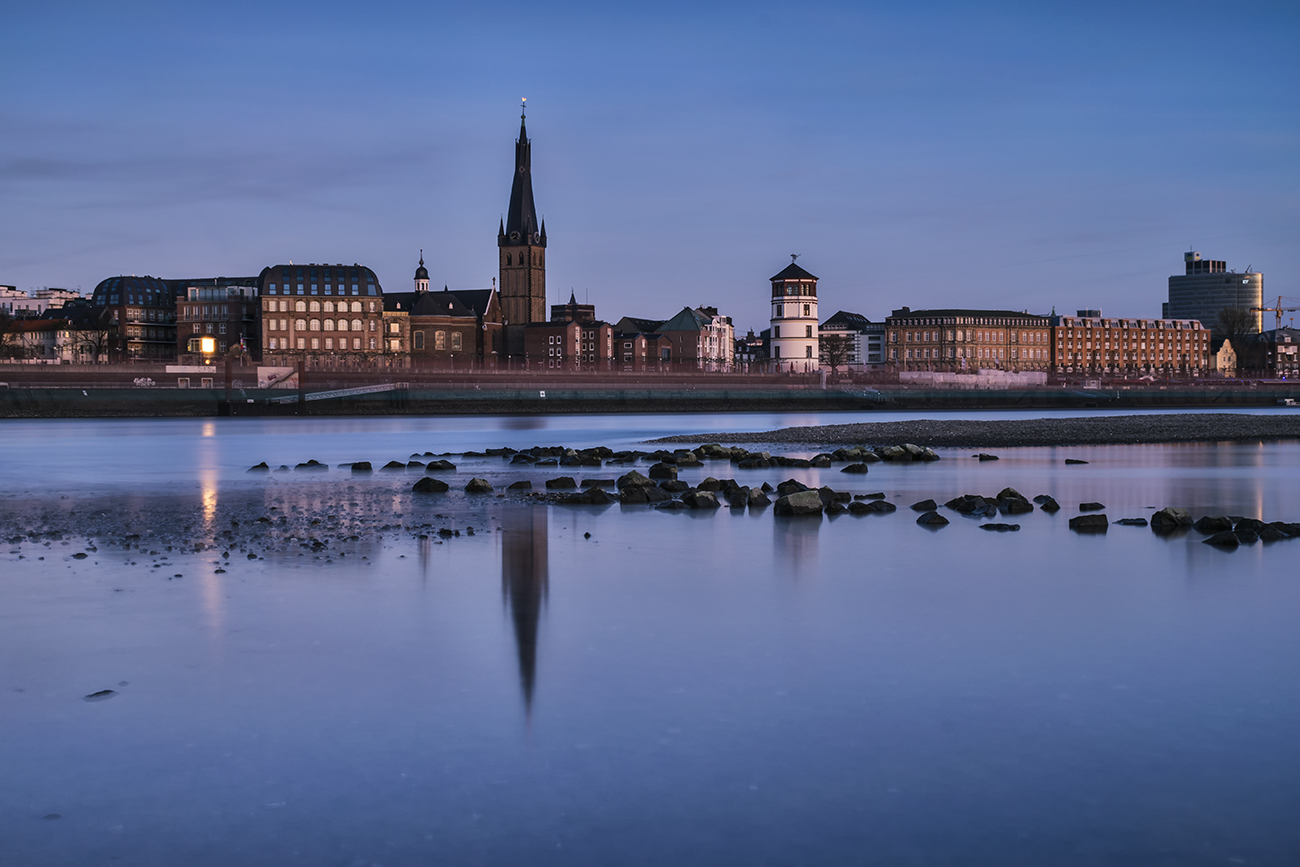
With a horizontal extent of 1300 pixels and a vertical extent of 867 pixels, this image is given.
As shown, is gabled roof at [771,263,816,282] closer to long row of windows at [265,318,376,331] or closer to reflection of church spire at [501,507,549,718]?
long row of windows at [265,318,376,331]

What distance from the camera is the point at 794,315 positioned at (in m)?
115

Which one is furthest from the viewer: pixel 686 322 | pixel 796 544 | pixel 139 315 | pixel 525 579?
pixel 686 322

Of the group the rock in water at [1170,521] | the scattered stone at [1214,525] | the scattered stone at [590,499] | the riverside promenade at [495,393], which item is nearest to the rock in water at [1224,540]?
the scattered stone at [1214,525]

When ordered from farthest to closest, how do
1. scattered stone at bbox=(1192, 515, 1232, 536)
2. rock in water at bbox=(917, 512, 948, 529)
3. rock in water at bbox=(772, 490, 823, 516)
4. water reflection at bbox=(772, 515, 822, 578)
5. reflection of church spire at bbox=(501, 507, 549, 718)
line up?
rock in water at bbox=(772, 490, 823, 516) < rock in water at bbox=(917, 512, 948, 529) < scattered stone at bbox=(1192, 515, 1232, 536) < water reflection at bbox=(772, 515, 822, 578) < reflection of church spire at bbox=(501, 507, 549, 718)

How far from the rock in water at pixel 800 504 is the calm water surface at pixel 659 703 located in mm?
2578

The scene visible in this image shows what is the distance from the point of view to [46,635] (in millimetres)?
10000

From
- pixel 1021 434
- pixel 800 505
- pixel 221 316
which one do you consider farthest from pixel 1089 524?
pixel 221 316

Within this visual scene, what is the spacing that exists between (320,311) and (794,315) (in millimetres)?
64961

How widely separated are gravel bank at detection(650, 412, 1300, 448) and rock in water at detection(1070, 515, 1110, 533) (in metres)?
23.2

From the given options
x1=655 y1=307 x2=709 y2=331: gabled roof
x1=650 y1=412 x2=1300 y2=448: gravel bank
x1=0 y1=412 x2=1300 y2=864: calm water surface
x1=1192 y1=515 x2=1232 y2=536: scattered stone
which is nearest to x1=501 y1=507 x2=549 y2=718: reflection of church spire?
x1=0 y1=412 x2=1300 y2=864: calm water surface

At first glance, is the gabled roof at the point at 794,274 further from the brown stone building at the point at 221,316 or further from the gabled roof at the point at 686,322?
the gabled roof at the point at 686,322

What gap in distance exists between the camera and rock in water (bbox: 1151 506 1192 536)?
56.9 ft

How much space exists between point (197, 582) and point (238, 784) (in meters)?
6.68

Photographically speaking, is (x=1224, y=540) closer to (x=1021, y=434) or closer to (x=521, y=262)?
(x=1021, y=434)
